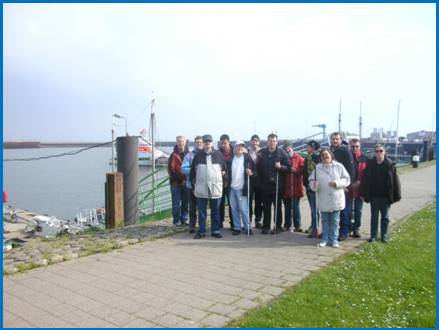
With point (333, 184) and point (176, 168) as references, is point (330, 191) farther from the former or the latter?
point (176, 168)

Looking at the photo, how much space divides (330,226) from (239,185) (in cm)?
182

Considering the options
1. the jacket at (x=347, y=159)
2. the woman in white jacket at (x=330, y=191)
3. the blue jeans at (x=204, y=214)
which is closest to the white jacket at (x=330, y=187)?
the woman in white jacket at (x=330, y=191)

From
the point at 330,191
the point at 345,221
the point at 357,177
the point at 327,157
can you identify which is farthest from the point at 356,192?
the point at 327,157

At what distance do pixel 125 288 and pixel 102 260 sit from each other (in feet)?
4.44

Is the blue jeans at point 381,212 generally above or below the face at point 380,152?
below

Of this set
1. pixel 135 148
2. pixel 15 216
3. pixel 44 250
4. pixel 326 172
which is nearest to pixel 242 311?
pixel 326 172

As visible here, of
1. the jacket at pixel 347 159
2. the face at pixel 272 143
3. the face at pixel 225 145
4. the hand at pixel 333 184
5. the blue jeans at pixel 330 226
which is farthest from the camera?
the face at pixel 225 145

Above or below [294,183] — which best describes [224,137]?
above

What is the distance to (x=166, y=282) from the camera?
550 centimetres

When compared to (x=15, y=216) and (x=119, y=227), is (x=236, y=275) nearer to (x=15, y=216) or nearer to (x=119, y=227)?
(x=119, y=227)

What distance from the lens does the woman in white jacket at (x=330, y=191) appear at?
7191 millimetres

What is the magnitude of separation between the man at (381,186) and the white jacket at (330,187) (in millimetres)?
442

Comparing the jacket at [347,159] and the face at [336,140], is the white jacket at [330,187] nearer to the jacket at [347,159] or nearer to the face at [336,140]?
the jacket at [347,159]

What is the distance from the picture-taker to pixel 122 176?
959cm
